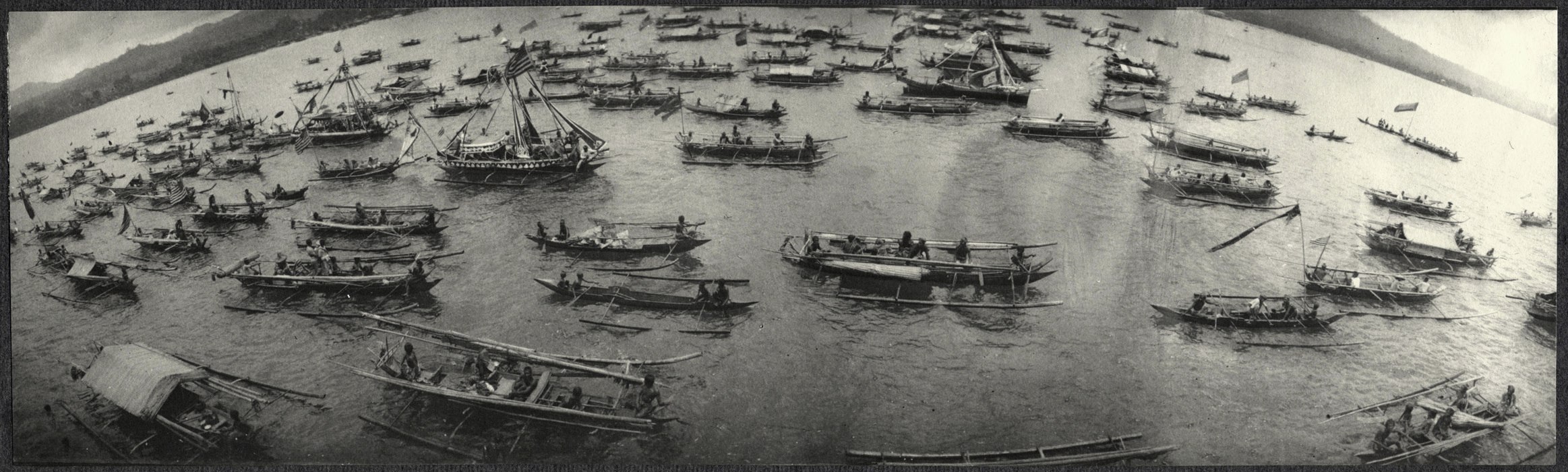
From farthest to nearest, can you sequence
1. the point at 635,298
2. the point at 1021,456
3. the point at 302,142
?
the point at 302,142 → the point at 635,298 → the point at 1021,456

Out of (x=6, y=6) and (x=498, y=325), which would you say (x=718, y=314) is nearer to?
(x=498, y=325)

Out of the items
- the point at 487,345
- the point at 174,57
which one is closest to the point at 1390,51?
the point at 487,345

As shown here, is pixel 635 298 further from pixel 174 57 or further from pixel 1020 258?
pixel 174 57

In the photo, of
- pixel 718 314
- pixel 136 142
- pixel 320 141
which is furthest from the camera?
pixel 320 141

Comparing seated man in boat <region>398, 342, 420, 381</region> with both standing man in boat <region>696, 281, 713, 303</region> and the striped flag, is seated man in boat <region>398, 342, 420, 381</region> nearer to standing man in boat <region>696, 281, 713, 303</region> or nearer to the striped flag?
standing man in boat <region>696, 281, 713, 303</region>

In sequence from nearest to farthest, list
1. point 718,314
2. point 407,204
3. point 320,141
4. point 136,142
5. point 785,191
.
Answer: point 718,314 → point 136,142 → point 785,191 → point 407,204 → point 320,141

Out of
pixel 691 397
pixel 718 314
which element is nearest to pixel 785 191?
pixel 718 314
